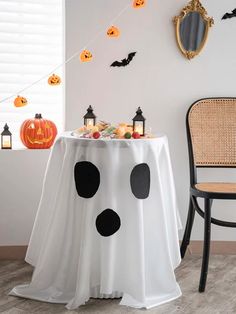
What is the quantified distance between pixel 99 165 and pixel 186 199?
1.01 metres

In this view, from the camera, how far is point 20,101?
2725mm

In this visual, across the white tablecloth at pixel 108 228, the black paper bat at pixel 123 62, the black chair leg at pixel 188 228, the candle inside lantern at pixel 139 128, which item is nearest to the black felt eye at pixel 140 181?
the white tablecloth at pixel 108 228

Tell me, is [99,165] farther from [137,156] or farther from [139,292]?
[139,292]

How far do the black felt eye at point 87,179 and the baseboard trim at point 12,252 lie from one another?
92 centimetres

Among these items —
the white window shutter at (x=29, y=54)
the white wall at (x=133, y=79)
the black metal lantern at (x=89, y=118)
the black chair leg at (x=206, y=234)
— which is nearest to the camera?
the black chair leg at (x=206, y=234)

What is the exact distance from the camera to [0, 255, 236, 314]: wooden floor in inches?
85.9

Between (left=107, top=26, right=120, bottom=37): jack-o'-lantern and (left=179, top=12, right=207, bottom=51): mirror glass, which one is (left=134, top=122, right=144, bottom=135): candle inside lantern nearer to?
(left=107, top=26, right=120, bottom=37): jack-o'-lantern

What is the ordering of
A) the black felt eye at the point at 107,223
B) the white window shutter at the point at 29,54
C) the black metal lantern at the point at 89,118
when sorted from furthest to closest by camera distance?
1. the white window shutter at the point at 29,54
2. the black metal lantern at the point at 89,118
3. the black felt eye at the point at 107,223

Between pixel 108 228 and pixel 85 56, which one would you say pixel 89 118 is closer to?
pixel 85 56

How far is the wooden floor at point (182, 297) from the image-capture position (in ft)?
7.16

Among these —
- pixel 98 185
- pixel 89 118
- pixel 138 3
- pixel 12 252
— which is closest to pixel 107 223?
pixel 98 185

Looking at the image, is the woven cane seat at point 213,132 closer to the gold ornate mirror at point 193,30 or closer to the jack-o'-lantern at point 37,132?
the gold ornate mirror at point 193,30

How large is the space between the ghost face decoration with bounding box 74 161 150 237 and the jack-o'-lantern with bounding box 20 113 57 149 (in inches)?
28.1

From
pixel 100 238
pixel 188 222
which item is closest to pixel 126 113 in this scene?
pixel 188 222
